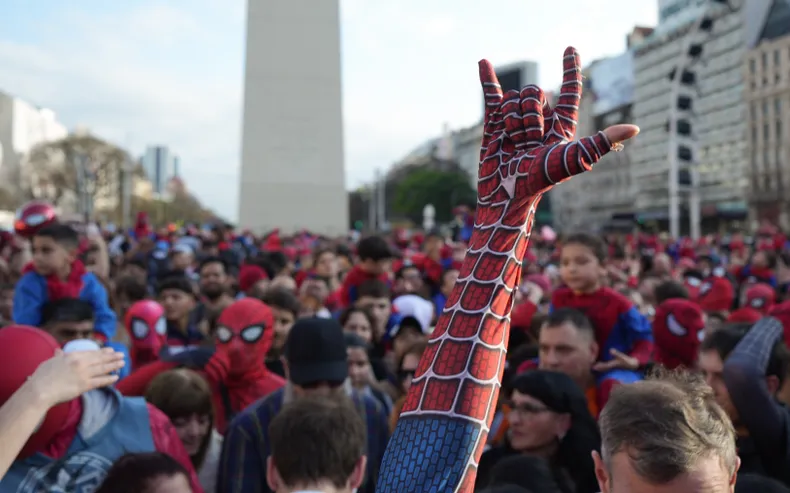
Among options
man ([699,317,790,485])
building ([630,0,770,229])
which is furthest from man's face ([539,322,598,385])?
building ([630,0,770,229])

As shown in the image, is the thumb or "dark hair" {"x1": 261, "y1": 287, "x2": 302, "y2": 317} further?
"dark hair" {"x1": 261, "y1": 287, "x2": 302, "y2": 317}

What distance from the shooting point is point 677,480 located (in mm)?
1401

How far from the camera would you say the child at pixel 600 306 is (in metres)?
3.84

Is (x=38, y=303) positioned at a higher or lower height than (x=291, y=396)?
higher

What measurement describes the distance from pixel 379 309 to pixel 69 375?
3.64 m

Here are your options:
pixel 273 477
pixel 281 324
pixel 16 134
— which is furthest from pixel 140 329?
pixel 16 134

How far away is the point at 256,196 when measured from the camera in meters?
23.8

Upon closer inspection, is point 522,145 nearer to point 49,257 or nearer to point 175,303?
point 49,257

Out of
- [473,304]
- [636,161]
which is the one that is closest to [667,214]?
[636,161]

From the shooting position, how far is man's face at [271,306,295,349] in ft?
15.5

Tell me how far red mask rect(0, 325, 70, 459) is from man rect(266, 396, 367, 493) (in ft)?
1.92

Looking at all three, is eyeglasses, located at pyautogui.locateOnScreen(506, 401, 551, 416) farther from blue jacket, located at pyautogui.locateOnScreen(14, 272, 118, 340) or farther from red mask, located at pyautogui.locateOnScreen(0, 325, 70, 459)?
blue jacket, located at pyautogui.locateOnScreen(14, 272, 118, 340)

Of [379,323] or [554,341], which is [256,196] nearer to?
[379,323]

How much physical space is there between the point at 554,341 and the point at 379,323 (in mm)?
2362
